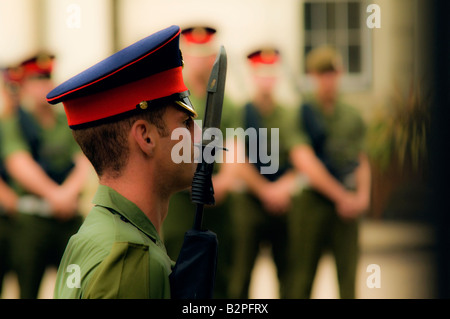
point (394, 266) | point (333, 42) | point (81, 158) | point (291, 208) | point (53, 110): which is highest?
point (333, 42)

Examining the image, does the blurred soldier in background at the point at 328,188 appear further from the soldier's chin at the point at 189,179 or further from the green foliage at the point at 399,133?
the soldier's chin at the point at 189,179

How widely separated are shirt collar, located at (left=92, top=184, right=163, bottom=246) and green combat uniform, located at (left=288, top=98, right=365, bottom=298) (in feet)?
8.19

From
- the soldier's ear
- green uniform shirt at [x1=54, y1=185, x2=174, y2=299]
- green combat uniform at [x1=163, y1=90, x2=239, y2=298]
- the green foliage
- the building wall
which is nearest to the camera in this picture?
green uniform shirt at [x1=54, y1=185, x2=174, y2=299]

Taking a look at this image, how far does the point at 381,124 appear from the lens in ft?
13.3

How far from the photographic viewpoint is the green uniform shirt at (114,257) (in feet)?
3.60

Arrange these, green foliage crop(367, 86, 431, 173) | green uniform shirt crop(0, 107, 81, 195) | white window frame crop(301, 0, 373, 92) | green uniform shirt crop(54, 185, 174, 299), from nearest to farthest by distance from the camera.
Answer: green uniform shirt crop(54, 185, 174, 299), green foliage crop(367, 86, 431, 173), green uniform shirt crop(0, 107, 81, 195), white window frame crop(301, 0, 373, 92)

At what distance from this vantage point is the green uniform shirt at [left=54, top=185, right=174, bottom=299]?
1099 millimetres

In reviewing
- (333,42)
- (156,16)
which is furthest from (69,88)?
(333,42)

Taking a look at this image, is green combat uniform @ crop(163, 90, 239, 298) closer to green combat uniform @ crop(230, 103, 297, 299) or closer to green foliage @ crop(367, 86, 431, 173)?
green combat uniform @ crop(230, 103, 297, 299)

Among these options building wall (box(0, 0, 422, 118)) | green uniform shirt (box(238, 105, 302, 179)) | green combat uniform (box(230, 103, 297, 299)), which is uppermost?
building wall (box(0, 0, 422, 118))

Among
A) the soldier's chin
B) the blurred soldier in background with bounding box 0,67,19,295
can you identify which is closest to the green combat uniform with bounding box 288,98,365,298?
the blurred soldier in background with bounding box 0,67,19,295

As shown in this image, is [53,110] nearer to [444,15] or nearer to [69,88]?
[444,15]

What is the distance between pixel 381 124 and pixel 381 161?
0.19 metres

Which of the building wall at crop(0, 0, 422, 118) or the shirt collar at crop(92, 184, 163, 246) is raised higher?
the building wall at crop(0, 0, 422, 118)
